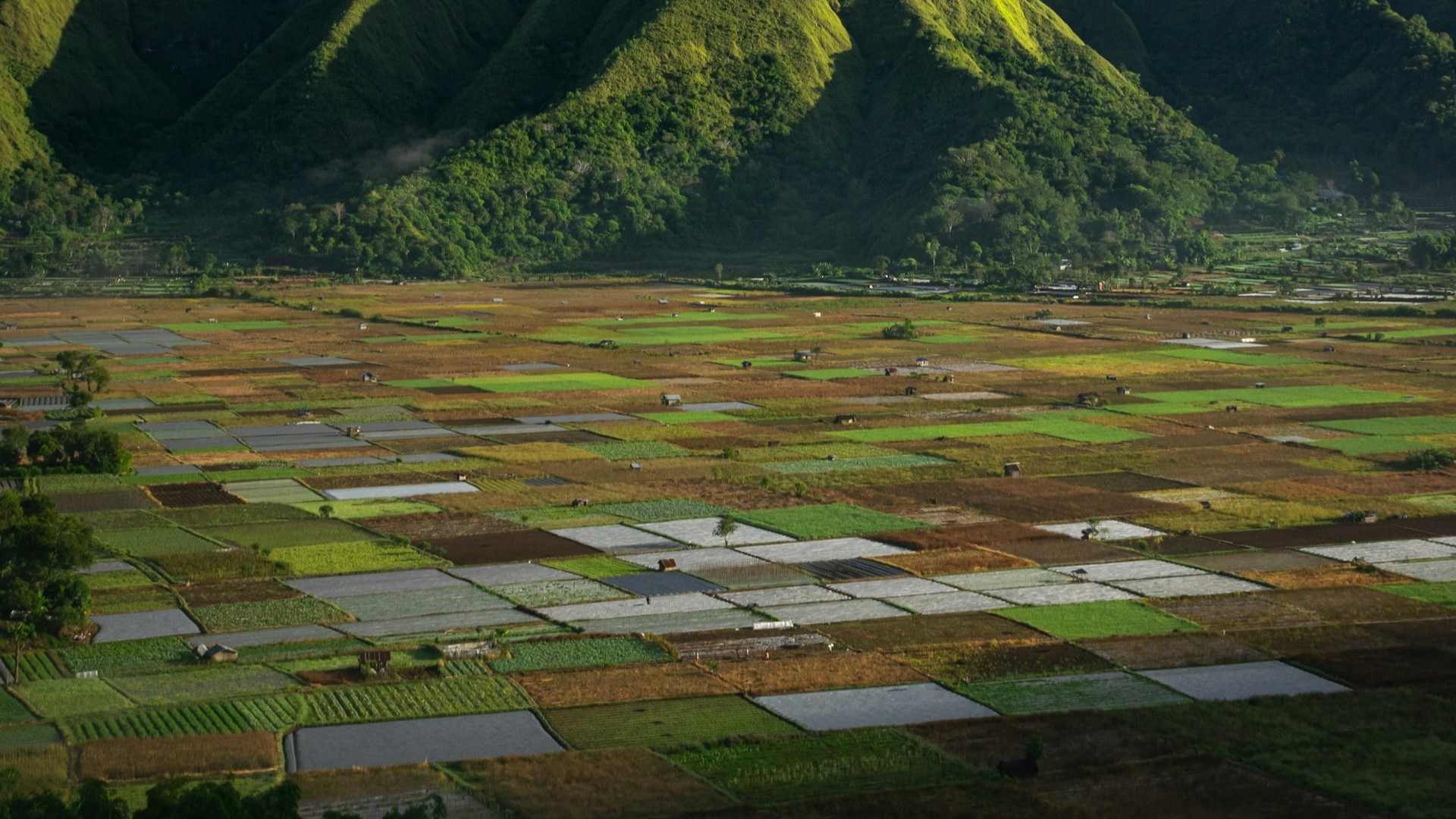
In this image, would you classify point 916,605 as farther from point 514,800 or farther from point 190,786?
point 190,786

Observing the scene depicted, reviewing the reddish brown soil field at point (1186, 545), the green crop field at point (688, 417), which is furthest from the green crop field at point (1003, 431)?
the reddish brown soil field at point (1186, 545)

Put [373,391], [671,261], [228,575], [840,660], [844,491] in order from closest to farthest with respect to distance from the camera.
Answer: [840,660] → [228,575] → [844,491] → [373,391] → [671,261]

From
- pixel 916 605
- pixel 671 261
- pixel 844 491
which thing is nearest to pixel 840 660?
pixel 916 605

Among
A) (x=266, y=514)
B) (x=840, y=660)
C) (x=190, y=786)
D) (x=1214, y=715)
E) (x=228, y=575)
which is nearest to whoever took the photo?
(x=190, y=786)

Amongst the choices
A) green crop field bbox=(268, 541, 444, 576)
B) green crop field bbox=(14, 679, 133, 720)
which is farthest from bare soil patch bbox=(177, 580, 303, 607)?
green crop field bbox=(14, 679, 133, 720)

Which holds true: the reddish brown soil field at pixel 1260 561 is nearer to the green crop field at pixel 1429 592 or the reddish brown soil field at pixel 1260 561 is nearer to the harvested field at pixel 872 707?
the green crop field at pixel 1429 592

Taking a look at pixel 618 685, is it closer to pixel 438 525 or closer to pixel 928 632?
pixel 928 632

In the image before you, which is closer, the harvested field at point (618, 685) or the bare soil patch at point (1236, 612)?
the harvested field at point (618, 685)
